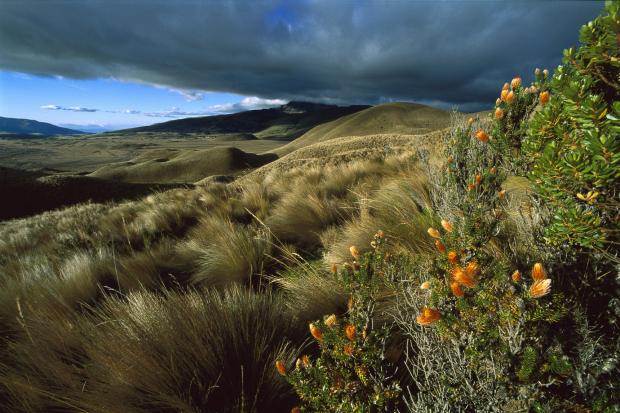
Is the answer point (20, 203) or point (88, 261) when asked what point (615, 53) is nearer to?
point (88, 261)

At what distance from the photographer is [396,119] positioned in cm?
8194

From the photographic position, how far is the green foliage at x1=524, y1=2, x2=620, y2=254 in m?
0.96

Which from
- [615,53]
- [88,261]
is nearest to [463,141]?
[615,53]

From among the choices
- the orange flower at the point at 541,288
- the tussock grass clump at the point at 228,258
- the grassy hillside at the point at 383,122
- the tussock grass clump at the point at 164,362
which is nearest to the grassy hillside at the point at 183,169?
the grassy hillside at the point at 383,122

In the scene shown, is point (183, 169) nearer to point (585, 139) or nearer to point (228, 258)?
point (228, 258)

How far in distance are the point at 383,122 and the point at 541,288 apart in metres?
86.4

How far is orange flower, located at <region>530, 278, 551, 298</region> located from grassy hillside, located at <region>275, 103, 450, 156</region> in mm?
70345

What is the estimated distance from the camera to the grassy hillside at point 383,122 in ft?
247

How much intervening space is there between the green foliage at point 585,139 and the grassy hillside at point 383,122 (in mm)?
69986

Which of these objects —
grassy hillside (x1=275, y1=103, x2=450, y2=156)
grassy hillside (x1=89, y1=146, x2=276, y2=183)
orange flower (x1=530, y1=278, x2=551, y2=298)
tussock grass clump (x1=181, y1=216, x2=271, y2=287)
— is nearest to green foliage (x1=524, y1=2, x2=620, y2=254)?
orange flower (x1=530, y1=278, x2=551, y2=298)

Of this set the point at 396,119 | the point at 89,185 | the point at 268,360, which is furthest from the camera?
the point at 396,119

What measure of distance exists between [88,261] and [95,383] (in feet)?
7.42

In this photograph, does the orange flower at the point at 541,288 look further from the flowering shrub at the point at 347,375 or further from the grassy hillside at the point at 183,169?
the grassy hillside at the point at 183,169

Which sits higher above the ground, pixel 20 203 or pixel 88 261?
pixel 88 261
